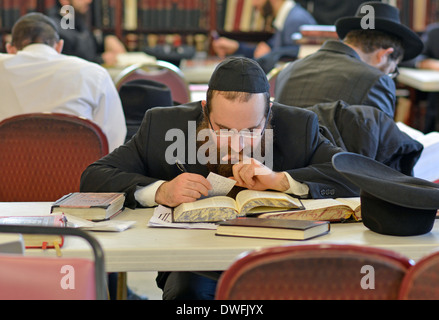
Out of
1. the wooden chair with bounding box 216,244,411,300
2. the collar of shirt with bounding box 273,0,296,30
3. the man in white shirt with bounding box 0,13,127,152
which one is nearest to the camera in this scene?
the wooden chair with bounding box 216,244,411,300

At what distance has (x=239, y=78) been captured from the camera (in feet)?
6.89

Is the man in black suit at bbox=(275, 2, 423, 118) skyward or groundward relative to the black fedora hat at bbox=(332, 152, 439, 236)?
skyward

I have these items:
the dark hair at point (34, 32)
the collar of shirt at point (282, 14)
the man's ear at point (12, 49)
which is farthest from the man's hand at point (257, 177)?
the collar of shirt at point (282, 14)

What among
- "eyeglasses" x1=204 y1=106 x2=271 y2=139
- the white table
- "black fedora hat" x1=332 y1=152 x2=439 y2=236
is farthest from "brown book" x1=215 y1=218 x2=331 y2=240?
"eyeglasses" x1=204 y1=106 x2=271 y2=139

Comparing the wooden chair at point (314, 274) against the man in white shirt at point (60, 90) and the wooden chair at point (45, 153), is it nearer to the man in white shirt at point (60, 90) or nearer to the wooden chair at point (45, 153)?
the wooden chair at point (45, 153)

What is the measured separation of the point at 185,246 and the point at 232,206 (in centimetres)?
27

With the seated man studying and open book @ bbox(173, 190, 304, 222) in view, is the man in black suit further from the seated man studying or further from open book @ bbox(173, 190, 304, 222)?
open book @ bbox(173, 190, 304, 222)

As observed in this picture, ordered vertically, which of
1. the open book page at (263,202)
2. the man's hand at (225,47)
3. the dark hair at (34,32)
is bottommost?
the man's hand at (225,47)

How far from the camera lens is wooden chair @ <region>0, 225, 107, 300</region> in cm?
123

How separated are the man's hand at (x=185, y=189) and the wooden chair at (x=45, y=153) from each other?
633 mm

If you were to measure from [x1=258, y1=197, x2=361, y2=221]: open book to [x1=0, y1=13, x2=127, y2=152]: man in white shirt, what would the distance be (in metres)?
1.69

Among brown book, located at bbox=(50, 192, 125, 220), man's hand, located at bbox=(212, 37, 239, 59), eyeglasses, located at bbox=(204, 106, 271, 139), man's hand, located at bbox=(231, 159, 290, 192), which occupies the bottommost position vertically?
man's hand, located at bbox=(212, 37, 239, 59)

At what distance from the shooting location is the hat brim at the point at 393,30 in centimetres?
353

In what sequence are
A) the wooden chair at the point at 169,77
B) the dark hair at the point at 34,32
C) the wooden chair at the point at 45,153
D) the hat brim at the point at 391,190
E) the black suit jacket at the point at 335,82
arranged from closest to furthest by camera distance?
the hat brim at the point at 391,190, the wooden chair at the point at 45,153, the black suit jacket at the point at 335,82, the dark hair at the point at 34,32, the wooden chair at the point at 169,77
